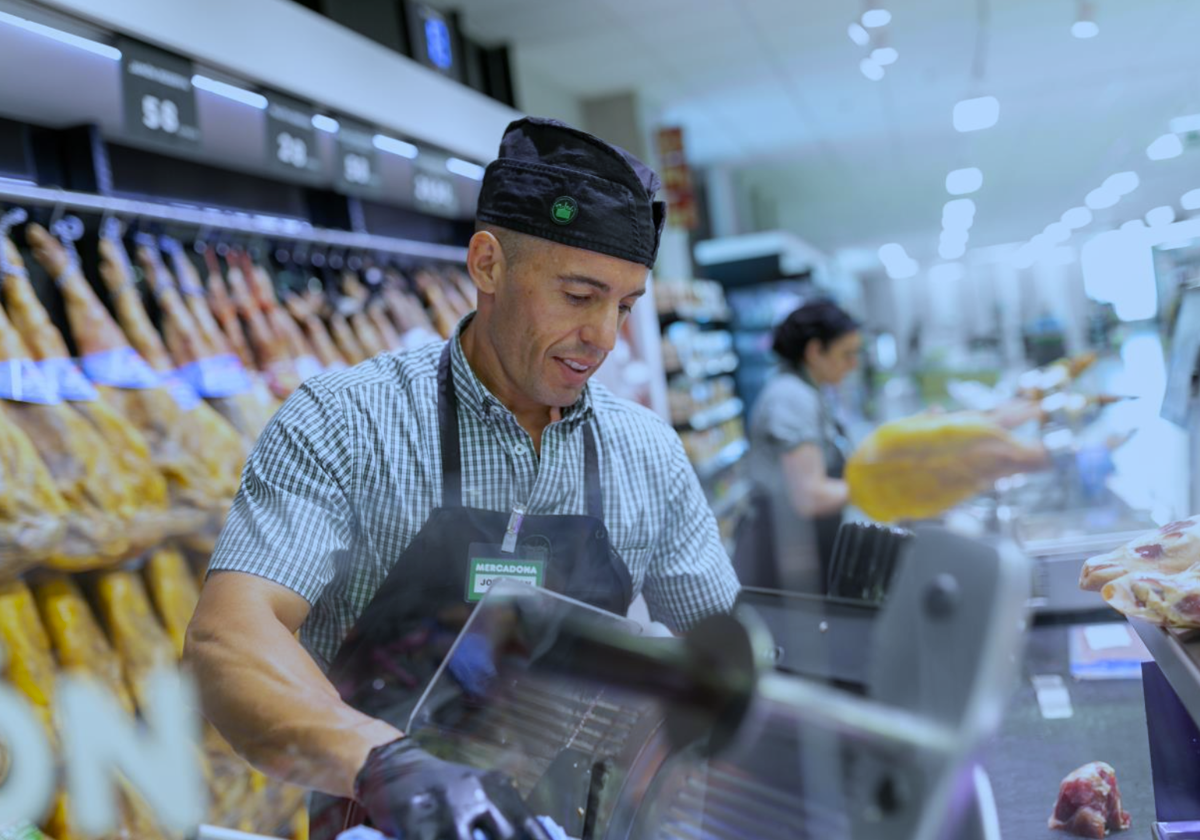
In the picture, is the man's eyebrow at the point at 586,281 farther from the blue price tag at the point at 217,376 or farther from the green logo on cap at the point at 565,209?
the blue price tag at the point at 217,376

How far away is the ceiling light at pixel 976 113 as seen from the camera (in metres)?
9.52

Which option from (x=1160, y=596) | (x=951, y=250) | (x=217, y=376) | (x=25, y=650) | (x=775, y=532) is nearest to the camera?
(x=1160, y=596)

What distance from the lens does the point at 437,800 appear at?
2.52 feet

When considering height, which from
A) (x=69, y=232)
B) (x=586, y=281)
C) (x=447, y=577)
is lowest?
(x=447, y=577)

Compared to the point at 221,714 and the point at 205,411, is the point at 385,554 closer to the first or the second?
the point at 221,714

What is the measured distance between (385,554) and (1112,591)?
928mm

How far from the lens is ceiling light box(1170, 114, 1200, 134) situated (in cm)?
348

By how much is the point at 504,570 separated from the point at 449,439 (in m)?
0.25

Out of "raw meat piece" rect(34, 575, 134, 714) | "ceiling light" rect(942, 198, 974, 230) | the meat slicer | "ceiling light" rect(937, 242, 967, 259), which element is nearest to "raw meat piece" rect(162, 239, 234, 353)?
"raw meat piece" rect(34, 575, 134, 714)

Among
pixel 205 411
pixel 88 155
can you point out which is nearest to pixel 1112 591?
pixel 205 411

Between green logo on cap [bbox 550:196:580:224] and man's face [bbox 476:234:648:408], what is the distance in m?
0.04

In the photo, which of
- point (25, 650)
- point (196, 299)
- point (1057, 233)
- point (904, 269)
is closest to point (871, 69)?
point (196, 299)

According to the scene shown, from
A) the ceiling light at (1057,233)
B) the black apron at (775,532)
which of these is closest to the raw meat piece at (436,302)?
the black apron at (775,532)

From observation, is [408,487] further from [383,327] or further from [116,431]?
[383,327]
